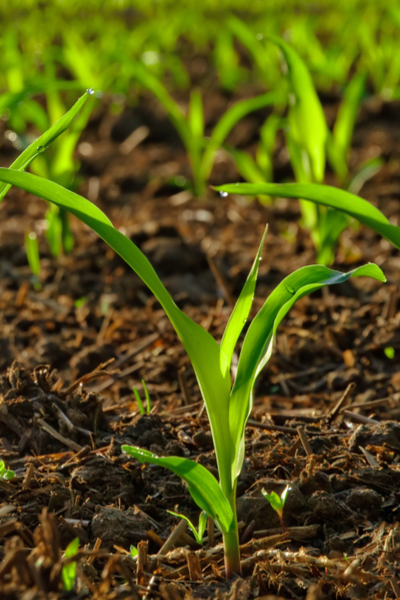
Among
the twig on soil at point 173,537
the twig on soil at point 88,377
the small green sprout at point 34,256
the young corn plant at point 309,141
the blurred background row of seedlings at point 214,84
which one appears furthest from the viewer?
the small green sprout at point 34,256

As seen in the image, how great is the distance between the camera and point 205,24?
6.88 metres

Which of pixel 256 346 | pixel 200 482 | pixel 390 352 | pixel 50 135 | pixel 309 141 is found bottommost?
pixel 390 352

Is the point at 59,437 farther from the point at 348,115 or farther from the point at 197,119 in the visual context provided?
the point at 197,119

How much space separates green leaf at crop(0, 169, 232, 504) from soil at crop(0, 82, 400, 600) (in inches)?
8.2

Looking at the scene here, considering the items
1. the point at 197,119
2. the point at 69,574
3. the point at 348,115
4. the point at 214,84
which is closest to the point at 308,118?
the point at 348,115

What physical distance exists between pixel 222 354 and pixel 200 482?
177 millimetres

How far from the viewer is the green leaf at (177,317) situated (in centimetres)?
82

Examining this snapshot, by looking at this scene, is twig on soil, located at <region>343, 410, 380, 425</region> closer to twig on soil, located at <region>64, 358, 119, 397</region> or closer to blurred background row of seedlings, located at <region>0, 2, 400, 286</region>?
twig on soil, located at <region>64, 358, 119, 397</region>

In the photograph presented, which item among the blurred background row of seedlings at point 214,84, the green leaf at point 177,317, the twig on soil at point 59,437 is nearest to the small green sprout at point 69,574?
the green leaf at point 177,317

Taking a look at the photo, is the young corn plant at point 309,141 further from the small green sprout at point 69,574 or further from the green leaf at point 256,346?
the small green sprout at point 69,574

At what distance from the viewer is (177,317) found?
33.0 inches

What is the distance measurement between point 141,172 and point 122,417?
85.2 inches

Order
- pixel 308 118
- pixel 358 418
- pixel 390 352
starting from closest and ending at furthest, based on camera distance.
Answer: pixel 358 418
pixel 390 352
pixel 308 118

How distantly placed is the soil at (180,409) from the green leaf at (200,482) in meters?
0.09
